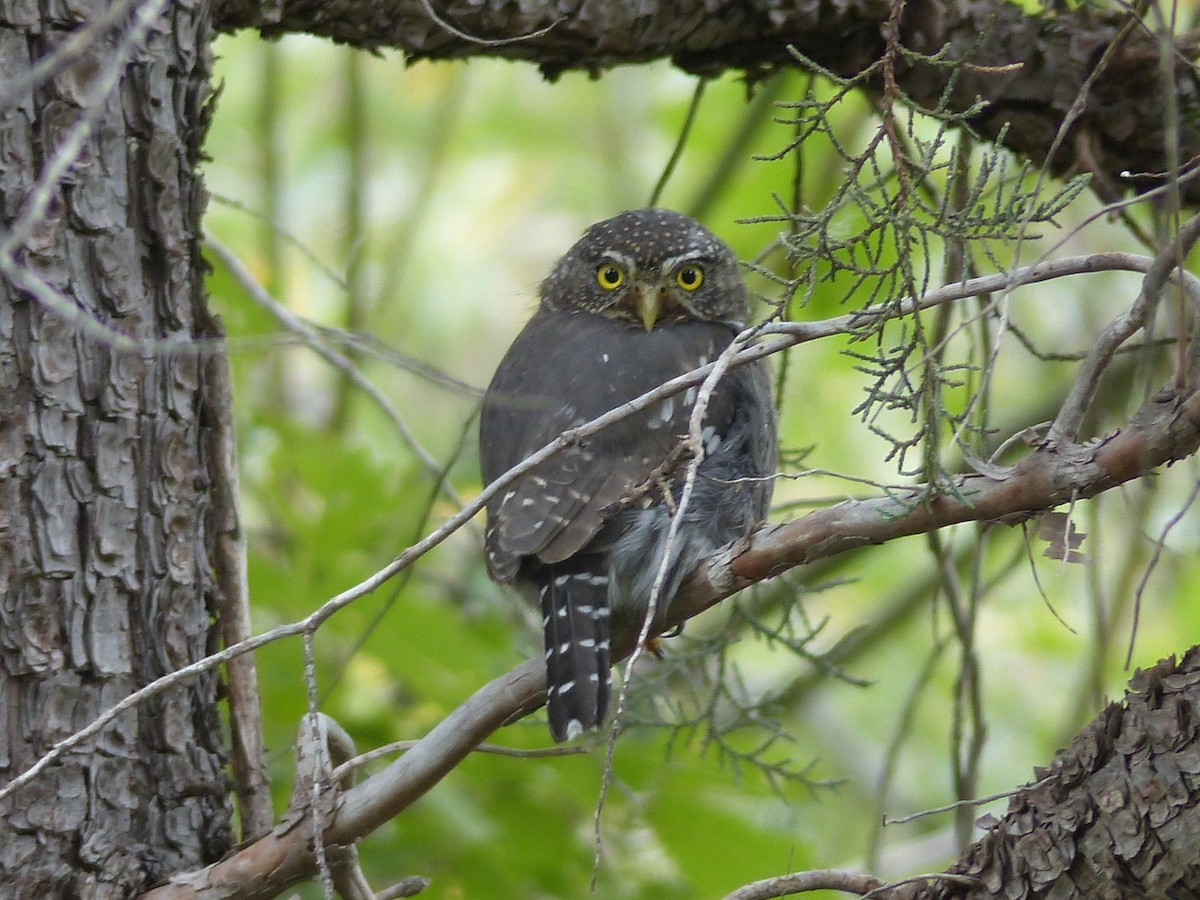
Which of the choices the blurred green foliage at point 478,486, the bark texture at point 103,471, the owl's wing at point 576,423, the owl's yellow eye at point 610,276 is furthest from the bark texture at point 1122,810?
the owl's yellow eye at point 610,276

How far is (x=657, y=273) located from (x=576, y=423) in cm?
67

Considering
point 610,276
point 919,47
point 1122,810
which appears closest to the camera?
point 1122,810

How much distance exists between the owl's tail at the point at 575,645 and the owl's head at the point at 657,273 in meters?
0.84

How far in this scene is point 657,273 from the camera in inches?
124

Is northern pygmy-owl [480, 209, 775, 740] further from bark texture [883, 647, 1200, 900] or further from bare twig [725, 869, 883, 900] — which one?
bark texture [883, 647, 1200, 900]

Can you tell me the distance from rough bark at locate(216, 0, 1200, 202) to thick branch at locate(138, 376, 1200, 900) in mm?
968

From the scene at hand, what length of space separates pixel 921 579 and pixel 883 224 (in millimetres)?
2665

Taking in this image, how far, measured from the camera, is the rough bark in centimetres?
239

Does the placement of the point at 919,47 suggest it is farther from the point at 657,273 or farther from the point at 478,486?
the point at 478,486

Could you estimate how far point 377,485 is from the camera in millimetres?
3193

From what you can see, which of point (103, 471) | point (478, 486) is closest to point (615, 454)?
point (103, 471)

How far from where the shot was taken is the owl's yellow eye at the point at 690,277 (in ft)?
10.4

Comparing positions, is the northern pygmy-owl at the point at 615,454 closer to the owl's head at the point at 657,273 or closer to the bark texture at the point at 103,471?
the owl's head at the point at 657,273

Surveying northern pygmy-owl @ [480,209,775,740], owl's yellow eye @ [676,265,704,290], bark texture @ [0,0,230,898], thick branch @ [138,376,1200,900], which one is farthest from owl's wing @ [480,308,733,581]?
bark texture @ [0,0,230,898]
